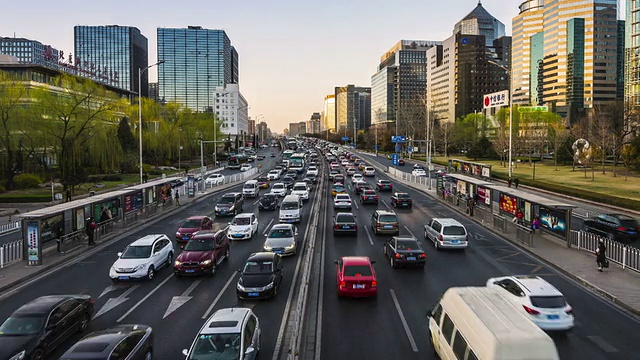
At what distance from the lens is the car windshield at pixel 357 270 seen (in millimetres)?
15945

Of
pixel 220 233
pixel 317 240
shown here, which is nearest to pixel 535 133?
pixel 317 240

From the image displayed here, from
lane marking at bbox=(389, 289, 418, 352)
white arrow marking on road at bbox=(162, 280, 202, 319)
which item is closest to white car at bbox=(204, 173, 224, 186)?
white arrow marking on road at bbox=(162, 280, 202, 319)

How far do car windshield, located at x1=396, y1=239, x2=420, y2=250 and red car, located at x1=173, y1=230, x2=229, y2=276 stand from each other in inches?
312

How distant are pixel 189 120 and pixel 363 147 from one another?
99.7 m

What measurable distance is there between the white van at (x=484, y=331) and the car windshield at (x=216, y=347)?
4512 mm

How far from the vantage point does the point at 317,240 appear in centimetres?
2611

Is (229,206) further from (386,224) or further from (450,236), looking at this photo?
(450,236)

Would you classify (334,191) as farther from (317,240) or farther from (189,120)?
(189,120)

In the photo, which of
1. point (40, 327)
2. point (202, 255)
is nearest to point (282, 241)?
point (202, 255)

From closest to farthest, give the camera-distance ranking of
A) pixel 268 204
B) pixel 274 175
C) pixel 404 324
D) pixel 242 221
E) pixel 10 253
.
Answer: pixel 404 324 → pixel 10 253 → pixel 242 221 → pixel 268 204 → pixel 274 175

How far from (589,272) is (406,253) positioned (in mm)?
7533

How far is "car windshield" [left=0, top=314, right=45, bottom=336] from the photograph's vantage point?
11.3 m

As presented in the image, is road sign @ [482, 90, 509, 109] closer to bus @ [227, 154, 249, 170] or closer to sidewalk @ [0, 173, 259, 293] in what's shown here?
sidewalk @ [0, 173, 259, 293]

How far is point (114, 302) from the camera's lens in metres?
16.2
